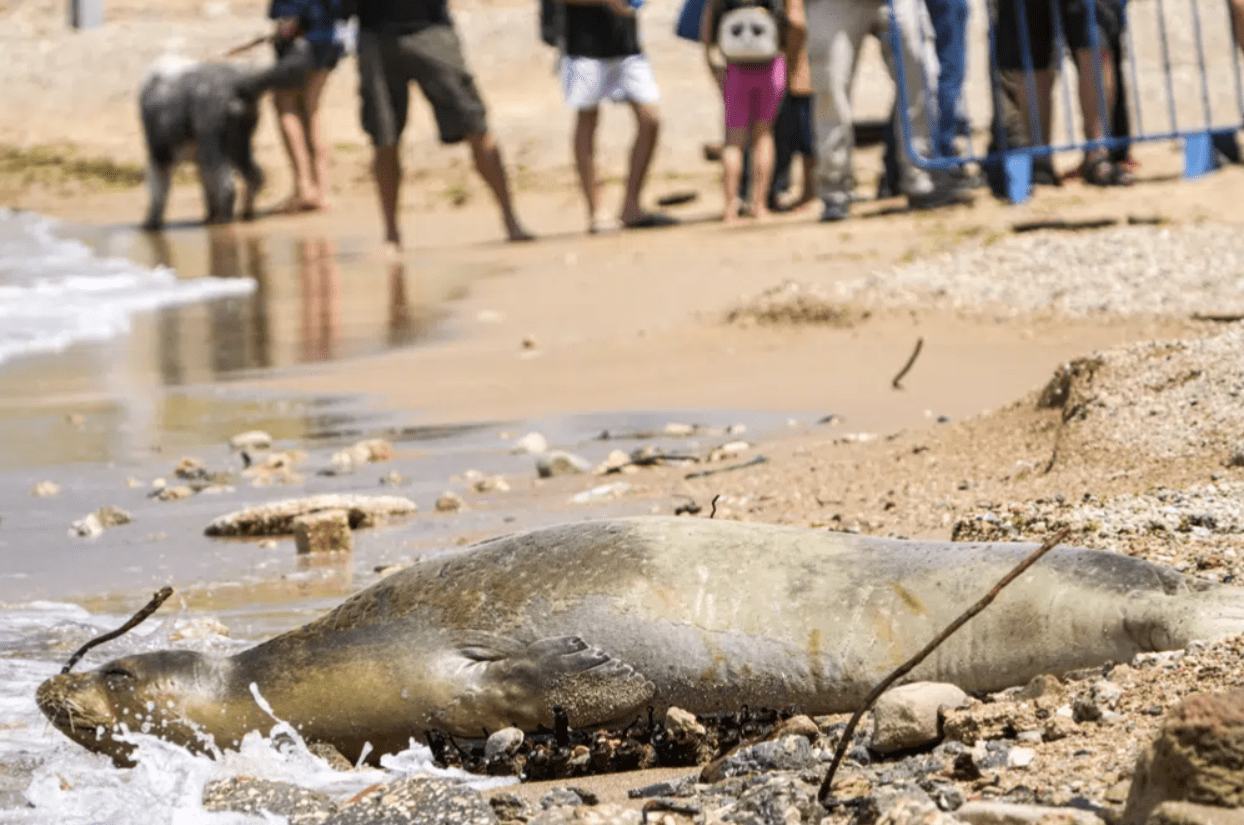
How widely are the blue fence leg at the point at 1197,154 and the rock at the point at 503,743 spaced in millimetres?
8561

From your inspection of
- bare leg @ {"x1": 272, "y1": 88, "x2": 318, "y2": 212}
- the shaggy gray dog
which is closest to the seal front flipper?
bare leg @ {"x1": 272, "y1": 88, "x2": 318, "y2": 212}

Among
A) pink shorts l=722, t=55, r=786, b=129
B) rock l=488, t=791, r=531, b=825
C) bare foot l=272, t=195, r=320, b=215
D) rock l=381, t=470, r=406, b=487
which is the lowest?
rock l=381, t=470, r=406, b=487

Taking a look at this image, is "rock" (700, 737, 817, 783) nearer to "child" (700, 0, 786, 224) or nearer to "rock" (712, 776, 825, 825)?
"rock" (712, 776, 825, 825)

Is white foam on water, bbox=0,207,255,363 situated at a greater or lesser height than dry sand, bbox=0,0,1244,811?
greater

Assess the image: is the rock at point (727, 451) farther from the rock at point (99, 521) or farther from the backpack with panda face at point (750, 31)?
the backpack with panda face at point (750, 31)

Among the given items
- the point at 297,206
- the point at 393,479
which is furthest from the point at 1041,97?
the point at 297,206

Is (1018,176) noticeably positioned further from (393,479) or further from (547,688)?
(547,688)

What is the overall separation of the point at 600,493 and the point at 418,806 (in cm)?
239

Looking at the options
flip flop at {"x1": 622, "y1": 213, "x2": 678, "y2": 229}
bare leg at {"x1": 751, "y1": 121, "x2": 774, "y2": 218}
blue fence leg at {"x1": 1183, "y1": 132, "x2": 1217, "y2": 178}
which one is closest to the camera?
blue fence leg at {"x1": 1183, "y1": 132, "x2": 1217, "y2": 178}

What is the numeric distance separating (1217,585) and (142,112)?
14.6 metres

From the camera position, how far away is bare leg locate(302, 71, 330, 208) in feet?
49.8

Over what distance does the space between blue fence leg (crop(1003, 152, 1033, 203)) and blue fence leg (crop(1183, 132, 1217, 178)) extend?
0.98 meters

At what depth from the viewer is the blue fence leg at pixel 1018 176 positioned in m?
10.5

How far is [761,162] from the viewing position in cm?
1127
